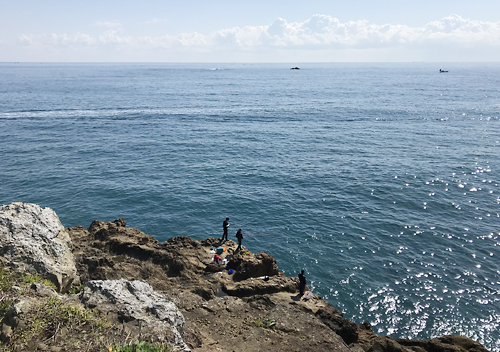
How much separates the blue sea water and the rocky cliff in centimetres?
491

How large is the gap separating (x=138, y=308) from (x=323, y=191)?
31.8 m

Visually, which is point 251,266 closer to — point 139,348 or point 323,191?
point 139,348

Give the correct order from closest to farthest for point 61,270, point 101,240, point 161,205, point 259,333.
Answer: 1. point 259,333
2. point 61,270
3. point 101,240
4. point 161,205

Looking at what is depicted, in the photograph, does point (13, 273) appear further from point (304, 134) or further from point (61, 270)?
point (304, 134)

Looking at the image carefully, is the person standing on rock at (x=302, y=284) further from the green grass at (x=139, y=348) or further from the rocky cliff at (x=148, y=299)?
the green grass at (x=139, y=348)

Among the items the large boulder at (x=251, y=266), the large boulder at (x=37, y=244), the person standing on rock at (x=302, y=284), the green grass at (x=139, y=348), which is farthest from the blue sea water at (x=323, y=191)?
the green grass at (x=139, y=348)

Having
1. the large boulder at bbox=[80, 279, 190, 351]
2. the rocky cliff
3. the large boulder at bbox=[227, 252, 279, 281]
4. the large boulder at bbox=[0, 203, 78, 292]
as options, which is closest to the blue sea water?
the large boulder at bbox=[227, 252, 279, 281]

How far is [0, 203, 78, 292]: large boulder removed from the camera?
20.1m

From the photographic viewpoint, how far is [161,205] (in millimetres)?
40062

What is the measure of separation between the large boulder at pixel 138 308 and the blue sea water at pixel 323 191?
1416cm

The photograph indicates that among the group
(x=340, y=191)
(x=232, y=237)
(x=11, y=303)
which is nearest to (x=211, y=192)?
(x=232, y=237)

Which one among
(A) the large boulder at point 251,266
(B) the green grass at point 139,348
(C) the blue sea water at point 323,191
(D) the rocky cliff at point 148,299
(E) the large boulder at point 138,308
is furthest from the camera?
(C) the blue sea water at point 323,191

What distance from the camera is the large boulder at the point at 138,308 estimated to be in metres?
14.4

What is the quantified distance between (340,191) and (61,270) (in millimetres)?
32201
